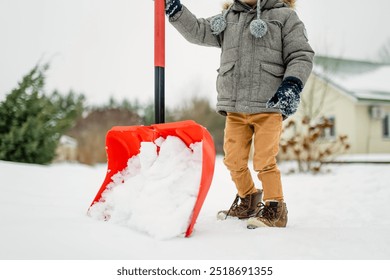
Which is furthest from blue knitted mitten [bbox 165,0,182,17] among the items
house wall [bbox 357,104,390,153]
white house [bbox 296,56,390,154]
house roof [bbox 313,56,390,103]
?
house wall [bbox 357,104,390,153]

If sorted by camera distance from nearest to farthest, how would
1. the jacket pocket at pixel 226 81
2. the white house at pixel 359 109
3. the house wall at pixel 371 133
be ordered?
the jacket pocket at pixel 226 81 < the white house at pixel 359 109 < the house wall at pixel 371 133

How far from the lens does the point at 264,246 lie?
1.16 metres

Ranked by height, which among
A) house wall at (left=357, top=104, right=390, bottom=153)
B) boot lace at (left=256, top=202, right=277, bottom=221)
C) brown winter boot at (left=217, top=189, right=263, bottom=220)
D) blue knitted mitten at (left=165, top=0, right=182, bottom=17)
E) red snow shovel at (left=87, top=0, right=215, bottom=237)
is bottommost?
house wall at (left=357, top=104, right=390, bottom=153)

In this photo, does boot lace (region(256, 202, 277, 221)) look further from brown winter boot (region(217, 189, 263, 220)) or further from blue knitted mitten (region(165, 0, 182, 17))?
blue knitted mitten (region(165, 0, 182, 17))

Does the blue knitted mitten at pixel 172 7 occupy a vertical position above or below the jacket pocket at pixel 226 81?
above

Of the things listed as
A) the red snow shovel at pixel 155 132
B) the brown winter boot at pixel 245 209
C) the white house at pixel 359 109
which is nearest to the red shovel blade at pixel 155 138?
the red snow shovel at pixel 155 132

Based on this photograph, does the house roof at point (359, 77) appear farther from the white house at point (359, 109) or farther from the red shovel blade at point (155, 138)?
the red shovel blade at point (155, 138)

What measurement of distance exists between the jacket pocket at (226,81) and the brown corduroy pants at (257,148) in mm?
89

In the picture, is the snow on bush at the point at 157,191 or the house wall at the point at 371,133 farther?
the house wall at the point at 371,133

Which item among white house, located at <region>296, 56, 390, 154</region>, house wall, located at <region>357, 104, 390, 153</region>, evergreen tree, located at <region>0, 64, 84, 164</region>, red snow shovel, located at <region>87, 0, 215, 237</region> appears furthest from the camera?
house wall, located at <region>357, 104, 390, 153</region>

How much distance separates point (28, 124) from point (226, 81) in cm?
286

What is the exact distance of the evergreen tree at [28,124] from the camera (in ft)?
12.2

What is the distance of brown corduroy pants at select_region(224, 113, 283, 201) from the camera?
153 cm

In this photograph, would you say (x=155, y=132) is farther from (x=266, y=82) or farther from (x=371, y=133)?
(x=371, y=133)
